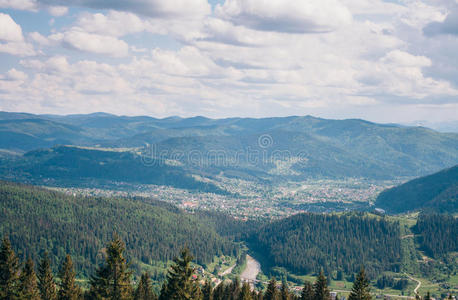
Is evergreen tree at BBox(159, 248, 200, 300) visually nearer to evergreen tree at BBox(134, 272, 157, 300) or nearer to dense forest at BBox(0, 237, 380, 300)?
dense forest at BBox(0, 237, 380, 300)

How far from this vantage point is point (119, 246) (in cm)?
6531

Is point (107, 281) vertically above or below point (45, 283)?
above

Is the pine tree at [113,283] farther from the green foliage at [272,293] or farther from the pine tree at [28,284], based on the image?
the green foliage at [272,293]

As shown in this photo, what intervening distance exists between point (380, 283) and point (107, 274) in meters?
161

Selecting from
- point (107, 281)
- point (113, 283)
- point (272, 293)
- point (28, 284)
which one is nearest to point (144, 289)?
point (272, 293)

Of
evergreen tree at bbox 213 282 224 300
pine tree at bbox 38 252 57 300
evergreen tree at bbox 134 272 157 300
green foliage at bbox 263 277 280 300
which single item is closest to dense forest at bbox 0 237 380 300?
pine tree at bbox 38 252 57 300

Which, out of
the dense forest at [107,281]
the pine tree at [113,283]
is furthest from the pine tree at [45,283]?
the pine tree at [113,283]

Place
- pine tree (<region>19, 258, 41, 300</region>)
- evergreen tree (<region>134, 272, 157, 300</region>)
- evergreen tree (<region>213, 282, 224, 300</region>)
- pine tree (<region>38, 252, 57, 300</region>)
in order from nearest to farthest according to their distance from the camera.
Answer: pine tree (<region>19, 258, 41, 300</region>)
pine tree (<region>38, 252, 57, 300</region>)
evergreen tree (<region>134, 272, 157, 300</region>)
evergreen tree (<region>213, 282, 224, 300</region>)

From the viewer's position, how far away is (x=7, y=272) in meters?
70.2

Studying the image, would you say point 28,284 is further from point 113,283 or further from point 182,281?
point 182,281

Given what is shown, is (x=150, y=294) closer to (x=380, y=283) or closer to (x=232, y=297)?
(x=232, y=297)

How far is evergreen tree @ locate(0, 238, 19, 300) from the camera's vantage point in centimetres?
6962

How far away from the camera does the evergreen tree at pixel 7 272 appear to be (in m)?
69.6

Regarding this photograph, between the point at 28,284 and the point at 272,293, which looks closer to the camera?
the point at 28,284
